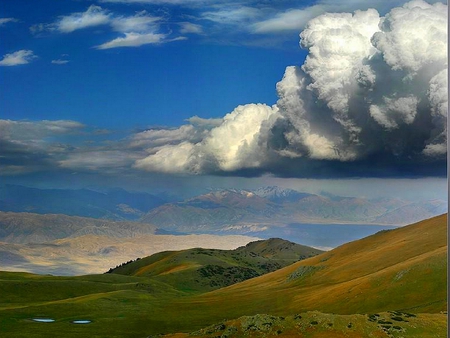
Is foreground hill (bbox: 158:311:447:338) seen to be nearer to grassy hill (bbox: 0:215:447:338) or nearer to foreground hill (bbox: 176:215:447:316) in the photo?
grassy hill (bbox: 0:215:447:338)

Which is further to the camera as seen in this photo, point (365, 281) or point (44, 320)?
point (44, 320)

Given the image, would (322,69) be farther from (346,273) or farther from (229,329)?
(229,329)

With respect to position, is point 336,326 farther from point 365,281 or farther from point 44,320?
point 44,320

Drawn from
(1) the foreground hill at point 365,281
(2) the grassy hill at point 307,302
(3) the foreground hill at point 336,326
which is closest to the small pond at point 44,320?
(2) the grassy hill at point 307,302

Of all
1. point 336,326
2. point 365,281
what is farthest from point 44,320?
point 336,326

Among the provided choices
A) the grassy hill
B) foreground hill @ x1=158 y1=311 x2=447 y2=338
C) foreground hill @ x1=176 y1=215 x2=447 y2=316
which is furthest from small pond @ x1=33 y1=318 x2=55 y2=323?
foreground hill @ x1=158 y1=311 x2=447 y2=338

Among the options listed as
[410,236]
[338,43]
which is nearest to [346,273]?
[410,236]

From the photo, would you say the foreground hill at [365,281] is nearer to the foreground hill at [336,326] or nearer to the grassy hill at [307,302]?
the grassy hill at [307,302]

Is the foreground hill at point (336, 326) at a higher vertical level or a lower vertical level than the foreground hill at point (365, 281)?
lower

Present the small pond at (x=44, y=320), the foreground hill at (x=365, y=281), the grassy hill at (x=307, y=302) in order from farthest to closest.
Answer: the small pond at (x=44, y=320)
the foreground hill at (x=365, y=281)
the grassy hill at (x=307, y=302)
